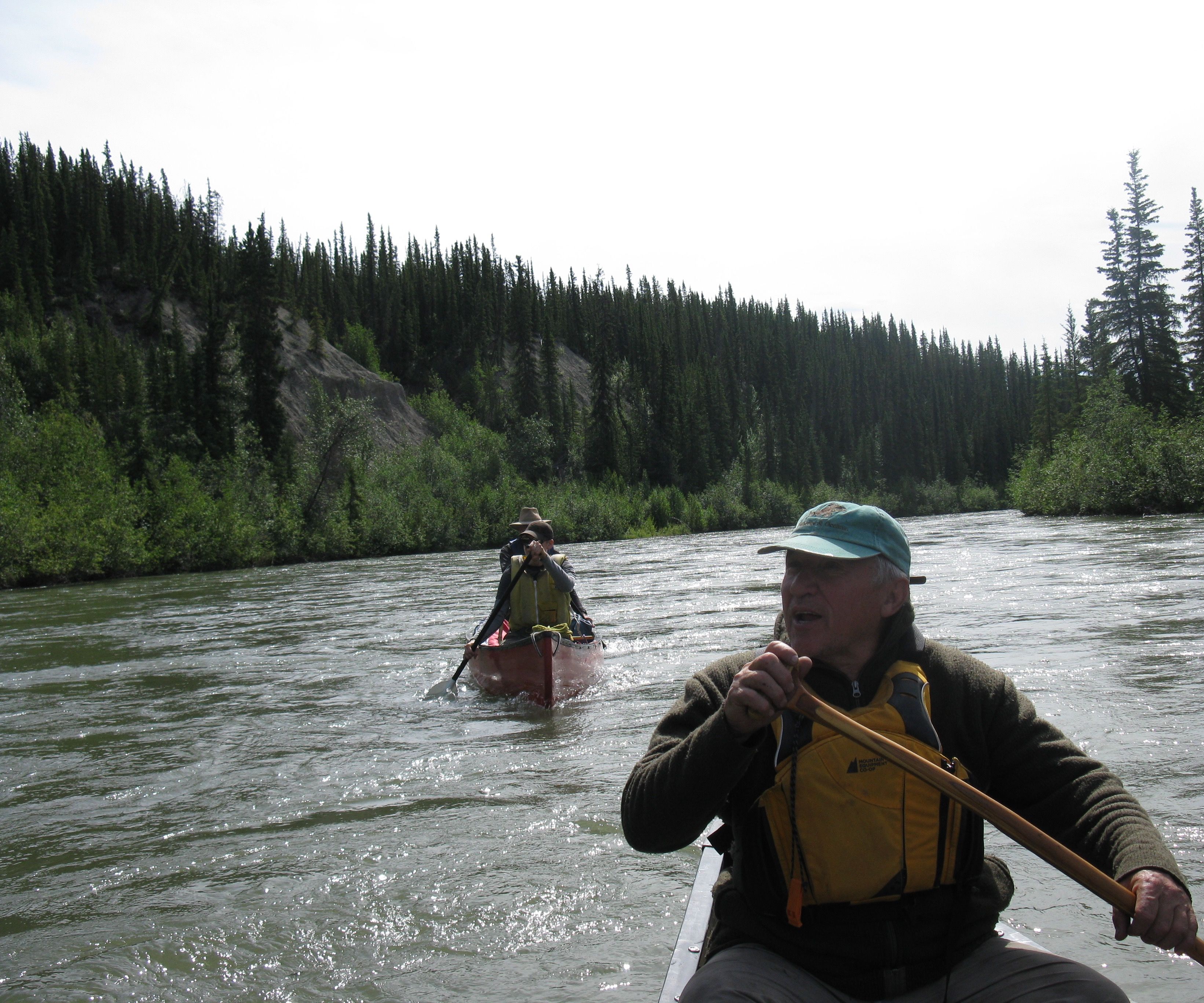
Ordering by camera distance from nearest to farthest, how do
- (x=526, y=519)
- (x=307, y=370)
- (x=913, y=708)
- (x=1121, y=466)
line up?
1. (x=913, y=708)
2. (x=526, y=519)
3. (x=1121, y=466)
4. (x=307, y=370)

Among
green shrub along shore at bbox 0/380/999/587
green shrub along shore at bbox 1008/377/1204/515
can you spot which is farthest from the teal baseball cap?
green shrub along shore at bbox 1008/377/1204/515

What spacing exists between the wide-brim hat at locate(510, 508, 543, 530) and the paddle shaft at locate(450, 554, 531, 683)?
45 cm

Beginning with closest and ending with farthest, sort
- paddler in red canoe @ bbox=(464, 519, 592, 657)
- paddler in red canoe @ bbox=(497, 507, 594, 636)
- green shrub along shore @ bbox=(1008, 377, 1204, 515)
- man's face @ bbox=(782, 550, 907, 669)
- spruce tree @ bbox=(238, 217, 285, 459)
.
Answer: man's face @ bbox=(782, 550, 907, 669)
paddler in red canoe @ bbox=(464, 519, 592, 657)
paddler in red canoe @ bbox=(497, 507, 594, 636)
green shrub along shore @ bbox=(1008, 377, 1204, 515)
spruce tree @ bbox=(238, 217, 285, 459)

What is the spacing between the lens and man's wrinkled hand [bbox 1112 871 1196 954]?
2135 mm

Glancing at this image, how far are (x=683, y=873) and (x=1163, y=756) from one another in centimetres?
368

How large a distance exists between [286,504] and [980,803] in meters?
42.2

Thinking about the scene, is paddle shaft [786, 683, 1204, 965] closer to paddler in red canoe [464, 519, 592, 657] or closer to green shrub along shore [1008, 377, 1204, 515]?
paddler in red canoe [464, 519, 592, 657]

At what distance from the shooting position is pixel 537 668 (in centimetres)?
969

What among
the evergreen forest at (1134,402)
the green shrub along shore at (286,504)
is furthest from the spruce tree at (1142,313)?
the green shrub along shore at (286,504)

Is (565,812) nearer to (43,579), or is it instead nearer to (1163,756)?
(1163,756)

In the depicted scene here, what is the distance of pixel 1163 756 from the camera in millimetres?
6648

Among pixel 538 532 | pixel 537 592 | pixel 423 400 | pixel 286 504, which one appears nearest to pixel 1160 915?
pixel 538 532

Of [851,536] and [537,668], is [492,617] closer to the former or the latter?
[537,668]

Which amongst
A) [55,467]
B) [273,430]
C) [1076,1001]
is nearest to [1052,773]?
[1076,1001]
